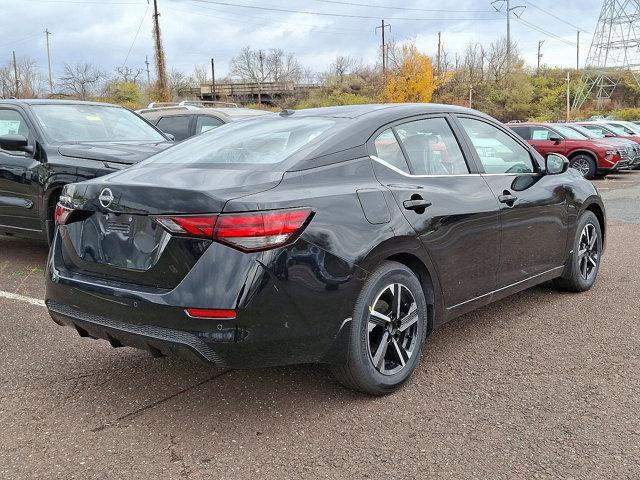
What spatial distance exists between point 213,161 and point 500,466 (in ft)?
6.90

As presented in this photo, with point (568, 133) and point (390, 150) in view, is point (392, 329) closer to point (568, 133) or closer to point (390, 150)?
point (390, 150)

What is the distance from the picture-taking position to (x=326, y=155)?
323 centimetres

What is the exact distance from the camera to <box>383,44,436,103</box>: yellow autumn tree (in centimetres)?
6138

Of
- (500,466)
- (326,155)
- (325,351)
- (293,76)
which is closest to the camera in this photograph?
(500,466)

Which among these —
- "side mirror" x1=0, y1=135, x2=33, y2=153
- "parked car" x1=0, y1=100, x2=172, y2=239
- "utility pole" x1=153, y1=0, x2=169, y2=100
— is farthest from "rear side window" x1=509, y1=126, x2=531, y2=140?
"utility pole" x1=153, y1=0, x2=169, y2=100

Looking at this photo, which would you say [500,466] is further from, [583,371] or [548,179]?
[548,179]

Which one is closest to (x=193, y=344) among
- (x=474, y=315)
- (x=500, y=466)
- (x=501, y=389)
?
(x=500, y=466)

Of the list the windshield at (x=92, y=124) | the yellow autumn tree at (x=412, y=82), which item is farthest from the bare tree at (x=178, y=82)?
the windshield at (x=92, y=124)

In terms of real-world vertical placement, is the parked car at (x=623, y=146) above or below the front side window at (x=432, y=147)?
below

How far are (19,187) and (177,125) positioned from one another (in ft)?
14.7

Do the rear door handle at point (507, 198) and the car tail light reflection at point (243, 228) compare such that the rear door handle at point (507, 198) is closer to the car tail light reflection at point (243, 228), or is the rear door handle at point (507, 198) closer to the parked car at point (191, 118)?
the car tail light reflection at point (243, 228)

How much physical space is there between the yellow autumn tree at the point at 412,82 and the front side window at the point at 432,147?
58.1m

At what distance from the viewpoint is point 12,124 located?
270 inches

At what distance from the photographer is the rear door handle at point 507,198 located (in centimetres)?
412
